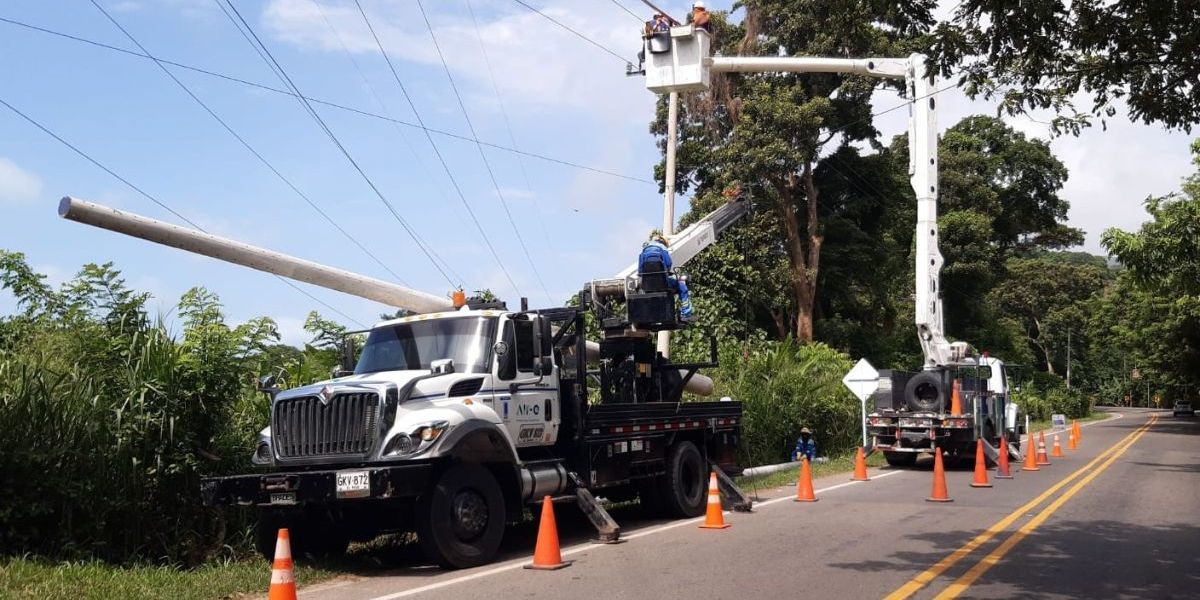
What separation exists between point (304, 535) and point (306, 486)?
1466mm

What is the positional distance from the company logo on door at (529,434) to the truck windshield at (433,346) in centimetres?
82

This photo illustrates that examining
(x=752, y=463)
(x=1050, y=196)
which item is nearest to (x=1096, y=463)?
(x=752, y=463)

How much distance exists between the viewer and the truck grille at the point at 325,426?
9844 mm

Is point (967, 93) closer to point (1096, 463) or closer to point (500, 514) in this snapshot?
point (500, 514)

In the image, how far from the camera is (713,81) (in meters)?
32.8

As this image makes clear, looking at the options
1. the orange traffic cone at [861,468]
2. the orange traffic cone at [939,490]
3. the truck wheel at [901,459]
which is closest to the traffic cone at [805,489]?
the orange traffic cone at [939,490]

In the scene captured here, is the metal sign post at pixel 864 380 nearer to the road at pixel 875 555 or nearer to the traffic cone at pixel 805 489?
the road at pixel 875 555

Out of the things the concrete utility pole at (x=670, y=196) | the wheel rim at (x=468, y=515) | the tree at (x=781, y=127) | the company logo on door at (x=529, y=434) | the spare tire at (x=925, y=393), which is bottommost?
the wheel rim at (x=468, y=515)

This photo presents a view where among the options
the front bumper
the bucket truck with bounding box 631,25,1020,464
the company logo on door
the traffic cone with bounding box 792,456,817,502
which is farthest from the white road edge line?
the bucket truck with bounding box 631,25,1020,464

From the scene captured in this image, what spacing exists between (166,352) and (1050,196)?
190 ft

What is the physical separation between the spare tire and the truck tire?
47.3ft

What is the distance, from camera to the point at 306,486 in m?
9.48

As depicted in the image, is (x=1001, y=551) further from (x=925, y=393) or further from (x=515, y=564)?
(x=925, y=393)

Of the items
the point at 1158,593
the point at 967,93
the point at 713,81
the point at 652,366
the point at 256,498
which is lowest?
the point at 1158,593
